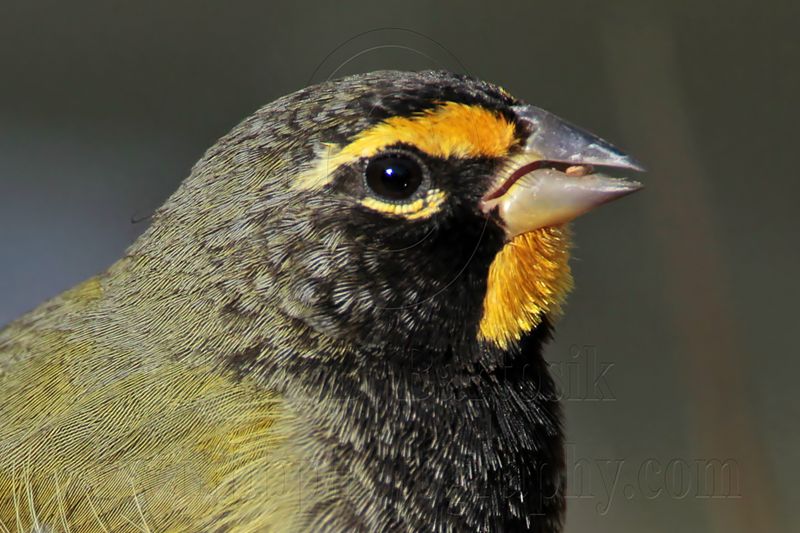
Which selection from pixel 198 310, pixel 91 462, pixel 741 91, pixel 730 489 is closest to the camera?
pixel 91 462

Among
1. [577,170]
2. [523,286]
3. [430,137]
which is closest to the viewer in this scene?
[430,137]

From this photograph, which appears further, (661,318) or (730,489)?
(661,318)

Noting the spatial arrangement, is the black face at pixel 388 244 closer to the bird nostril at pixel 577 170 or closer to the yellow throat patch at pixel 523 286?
the yellow throat patch at pixel 523 286

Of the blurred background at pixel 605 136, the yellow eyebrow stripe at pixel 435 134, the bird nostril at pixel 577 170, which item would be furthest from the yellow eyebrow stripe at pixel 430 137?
the blurred background at pixel 605 136

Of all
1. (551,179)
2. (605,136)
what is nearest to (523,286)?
(551,179)

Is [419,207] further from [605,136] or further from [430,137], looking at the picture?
[605,136]

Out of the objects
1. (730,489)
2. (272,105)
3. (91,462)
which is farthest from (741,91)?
(91,462)

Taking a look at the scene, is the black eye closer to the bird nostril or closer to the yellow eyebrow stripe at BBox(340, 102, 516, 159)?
the yellow eyebrow stripe at BBox(340, 102, 516, 159)

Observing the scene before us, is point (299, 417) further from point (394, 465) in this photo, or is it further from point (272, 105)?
point (272, 105)
